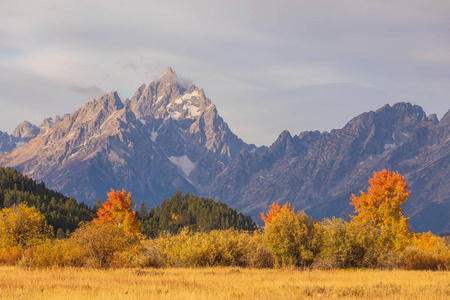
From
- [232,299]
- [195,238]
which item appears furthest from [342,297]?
[195,238]

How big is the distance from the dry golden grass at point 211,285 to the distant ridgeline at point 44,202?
4213 inches

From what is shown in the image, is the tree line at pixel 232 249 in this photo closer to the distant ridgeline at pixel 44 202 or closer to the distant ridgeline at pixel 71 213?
the distant ridgeline at pixel 44 202

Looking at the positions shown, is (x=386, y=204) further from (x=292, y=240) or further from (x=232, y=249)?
(x=232, y=249)

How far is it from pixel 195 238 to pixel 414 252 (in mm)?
19250

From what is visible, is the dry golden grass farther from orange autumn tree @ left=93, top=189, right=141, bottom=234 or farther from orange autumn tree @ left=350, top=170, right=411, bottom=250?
orange autumn tree @ left=93, top=189, right=141, bottom=234

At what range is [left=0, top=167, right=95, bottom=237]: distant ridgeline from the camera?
15375 cm

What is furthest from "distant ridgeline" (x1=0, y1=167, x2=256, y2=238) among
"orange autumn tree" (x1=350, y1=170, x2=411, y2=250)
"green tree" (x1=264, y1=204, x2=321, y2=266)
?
"green tree" (x1=264, y1=204, x2=321, y2=266)

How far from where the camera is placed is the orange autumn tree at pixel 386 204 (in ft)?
183

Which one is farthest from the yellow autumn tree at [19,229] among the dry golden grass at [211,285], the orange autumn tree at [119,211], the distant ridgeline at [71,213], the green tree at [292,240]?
the distant ridgeline at [71,213]

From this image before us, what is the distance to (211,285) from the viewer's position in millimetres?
25312

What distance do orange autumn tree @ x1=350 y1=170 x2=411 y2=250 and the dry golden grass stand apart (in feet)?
82.6

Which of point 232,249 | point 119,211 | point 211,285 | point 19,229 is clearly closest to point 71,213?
point 119,211

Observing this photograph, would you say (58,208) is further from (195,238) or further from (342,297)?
(342,297)

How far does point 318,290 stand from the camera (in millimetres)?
23953
